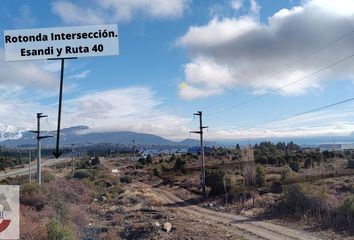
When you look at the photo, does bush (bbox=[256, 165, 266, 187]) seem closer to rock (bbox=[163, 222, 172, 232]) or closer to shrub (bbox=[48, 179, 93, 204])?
shrub (bbox=[48, 179, 93, 204])

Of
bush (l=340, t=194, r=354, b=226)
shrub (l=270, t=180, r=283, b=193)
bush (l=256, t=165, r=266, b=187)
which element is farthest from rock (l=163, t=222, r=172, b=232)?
bush (l=256, t=165, r=266, b=187)

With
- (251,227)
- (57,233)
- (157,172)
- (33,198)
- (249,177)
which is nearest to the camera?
(57,233)

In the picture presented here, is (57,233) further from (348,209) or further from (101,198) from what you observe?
(101,198)

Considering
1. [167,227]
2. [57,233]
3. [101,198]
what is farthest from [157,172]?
[57,233]

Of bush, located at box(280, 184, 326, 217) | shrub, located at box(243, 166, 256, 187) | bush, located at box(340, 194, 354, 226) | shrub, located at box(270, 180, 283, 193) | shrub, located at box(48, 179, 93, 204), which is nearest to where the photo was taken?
bush, located at box(340, 194, 354, 226)

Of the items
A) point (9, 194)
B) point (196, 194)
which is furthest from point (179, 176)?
point (9, 194)

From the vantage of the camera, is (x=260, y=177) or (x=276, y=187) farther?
(x=260, y=177)

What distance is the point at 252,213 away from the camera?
33.7 metres

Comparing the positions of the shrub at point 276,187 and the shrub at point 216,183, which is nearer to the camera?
the shrub at point 276,187

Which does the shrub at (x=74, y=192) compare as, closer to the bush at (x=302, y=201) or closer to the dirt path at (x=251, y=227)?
the dirt path at (x=251, y=227)

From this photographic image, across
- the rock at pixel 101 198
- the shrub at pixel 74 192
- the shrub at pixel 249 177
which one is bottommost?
the rock at pixel 101 198

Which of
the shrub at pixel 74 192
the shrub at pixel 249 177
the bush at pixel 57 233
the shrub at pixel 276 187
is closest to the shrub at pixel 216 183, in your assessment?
the shrub at pixel 249 177

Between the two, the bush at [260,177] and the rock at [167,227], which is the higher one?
the bush at [260,177]

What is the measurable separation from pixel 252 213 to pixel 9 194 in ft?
63.4
